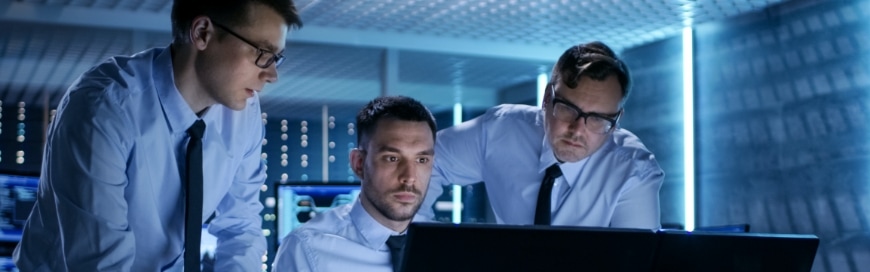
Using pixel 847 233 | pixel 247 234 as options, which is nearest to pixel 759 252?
pixel 247 234

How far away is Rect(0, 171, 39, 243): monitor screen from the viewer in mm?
3857

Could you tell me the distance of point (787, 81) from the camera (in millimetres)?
4719

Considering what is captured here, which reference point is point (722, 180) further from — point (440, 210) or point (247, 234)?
point (247, 234)

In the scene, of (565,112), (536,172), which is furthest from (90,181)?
(536,172)

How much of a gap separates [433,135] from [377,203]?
A: 0.24 metres

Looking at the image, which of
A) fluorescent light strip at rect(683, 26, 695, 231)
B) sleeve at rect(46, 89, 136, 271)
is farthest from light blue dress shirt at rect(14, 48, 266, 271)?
fluorescent light strip at rect(683, 26, 695, 231)

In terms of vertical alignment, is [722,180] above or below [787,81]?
below

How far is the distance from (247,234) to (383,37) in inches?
143

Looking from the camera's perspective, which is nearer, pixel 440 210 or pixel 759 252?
pixel 759 252

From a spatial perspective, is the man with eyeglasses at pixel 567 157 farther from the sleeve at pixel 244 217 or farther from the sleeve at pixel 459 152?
the sleeve at pixel 244 217

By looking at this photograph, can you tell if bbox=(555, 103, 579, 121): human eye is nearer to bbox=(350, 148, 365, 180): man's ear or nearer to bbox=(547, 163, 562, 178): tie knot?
bbox=(547, 163, 562, 178): tie knot

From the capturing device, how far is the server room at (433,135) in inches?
59.1

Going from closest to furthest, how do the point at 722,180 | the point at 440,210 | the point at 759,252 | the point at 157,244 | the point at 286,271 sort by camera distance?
the point at 759,252
the point at 157,244
the point at 286,271
the point at 722,180
the point at 440,210

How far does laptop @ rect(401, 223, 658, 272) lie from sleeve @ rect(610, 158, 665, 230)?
1.10 meters
